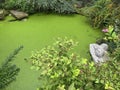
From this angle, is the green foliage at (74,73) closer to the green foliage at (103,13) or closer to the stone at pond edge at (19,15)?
the green foliage at (103,13)

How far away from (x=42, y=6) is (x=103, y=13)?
1.08m

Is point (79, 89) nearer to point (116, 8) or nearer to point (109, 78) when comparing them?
point (109, 78)

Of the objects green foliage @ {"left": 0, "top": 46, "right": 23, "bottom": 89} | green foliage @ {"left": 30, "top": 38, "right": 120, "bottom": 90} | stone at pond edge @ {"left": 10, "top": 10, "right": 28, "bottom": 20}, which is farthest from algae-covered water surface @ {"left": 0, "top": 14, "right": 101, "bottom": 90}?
green foliage @ {"left": 30, "top": 38, "right": 120, "bottom": 90}

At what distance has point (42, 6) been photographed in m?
4.85

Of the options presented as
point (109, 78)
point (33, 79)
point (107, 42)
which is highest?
point (109, 78)

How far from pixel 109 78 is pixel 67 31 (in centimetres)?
223

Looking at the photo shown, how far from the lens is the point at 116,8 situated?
14.3 ft

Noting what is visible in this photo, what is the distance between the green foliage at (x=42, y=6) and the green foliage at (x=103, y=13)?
1.32ft

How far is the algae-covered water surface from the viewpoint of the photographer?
3.95 metres

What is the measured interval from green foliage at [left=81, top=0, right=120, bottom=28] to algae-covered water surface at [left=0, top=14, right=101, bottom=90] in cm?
Answer: 14

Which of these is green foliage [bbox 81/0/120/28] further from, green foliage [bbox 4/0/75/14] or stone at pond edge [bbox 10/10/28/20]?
stone at pond edge [bbox 10/10/28/20]

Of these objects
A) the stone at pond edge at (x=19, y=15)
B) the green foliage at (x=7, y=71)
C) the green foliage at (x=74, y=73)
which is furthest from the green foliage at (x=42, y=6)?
the green foliage at (x=74, y=73)

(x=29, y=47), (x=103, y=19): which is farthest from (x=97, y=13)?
(x=29, y=47)

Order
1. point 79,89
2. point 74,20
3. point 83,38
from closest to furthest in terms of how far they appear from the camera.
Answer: point 79,89, point 83,38, point 74,20
